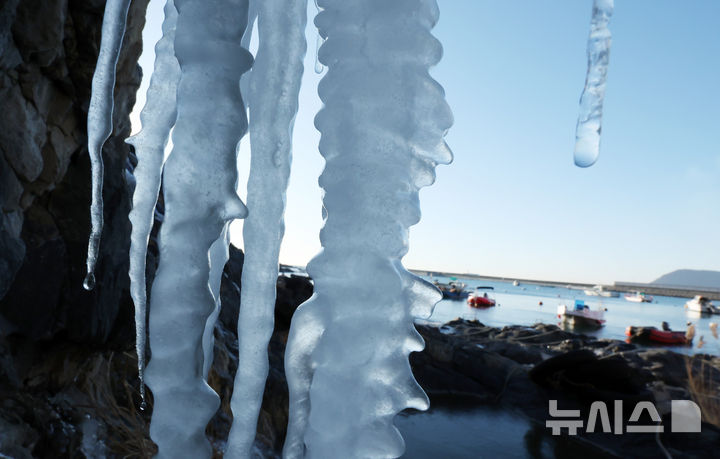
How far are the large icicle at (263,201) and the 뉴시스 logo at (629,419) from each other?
7485mm

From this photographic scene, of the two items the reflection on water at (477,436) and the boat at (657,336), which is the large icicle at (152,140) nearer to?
the reflection on water at (477,436)

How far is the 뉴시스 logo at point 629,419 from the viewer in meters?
6.52

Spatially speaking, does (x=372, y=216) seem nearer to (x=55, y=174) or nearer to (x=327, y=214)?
(x=327, y=214)

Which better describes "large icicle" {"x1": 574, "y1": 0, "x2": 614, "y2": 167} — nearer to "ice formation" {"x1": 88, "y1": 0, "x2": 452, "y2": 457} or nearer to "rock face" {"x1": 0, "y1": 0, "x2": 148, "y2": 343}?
"ice formation" {"x1": 88, "y1": 0, "x2": 452, "y2": 457}

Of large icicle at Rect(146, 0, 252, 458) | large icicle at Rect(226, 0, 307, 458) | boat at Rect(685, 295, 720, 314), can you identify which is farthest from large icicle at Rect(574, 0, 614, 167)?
boat at Rect(685, 295, 720, 314)

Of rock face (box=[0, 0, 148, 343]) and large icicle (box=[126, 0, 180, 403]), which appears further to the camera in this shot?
rock face (box=[0, 0, 148, 343])

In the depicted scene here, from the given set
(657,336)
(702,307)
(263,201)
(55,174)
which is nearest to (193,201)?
(263,201)

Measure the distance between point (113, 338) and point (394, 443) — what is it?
2.87 metres

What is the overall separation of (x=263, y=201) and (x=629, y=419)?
27.8 ft

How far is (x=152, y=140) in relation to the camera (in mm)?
1276

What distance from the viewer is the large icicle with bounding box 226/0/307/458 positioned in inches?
43.0

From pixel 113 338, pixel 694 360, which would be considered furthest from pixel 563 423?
pixel 113 338

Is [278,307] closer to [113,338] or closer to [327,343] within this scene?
[113,338]

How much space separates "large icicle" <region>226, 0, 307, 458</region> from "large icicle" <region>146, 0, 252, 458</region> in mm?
70
